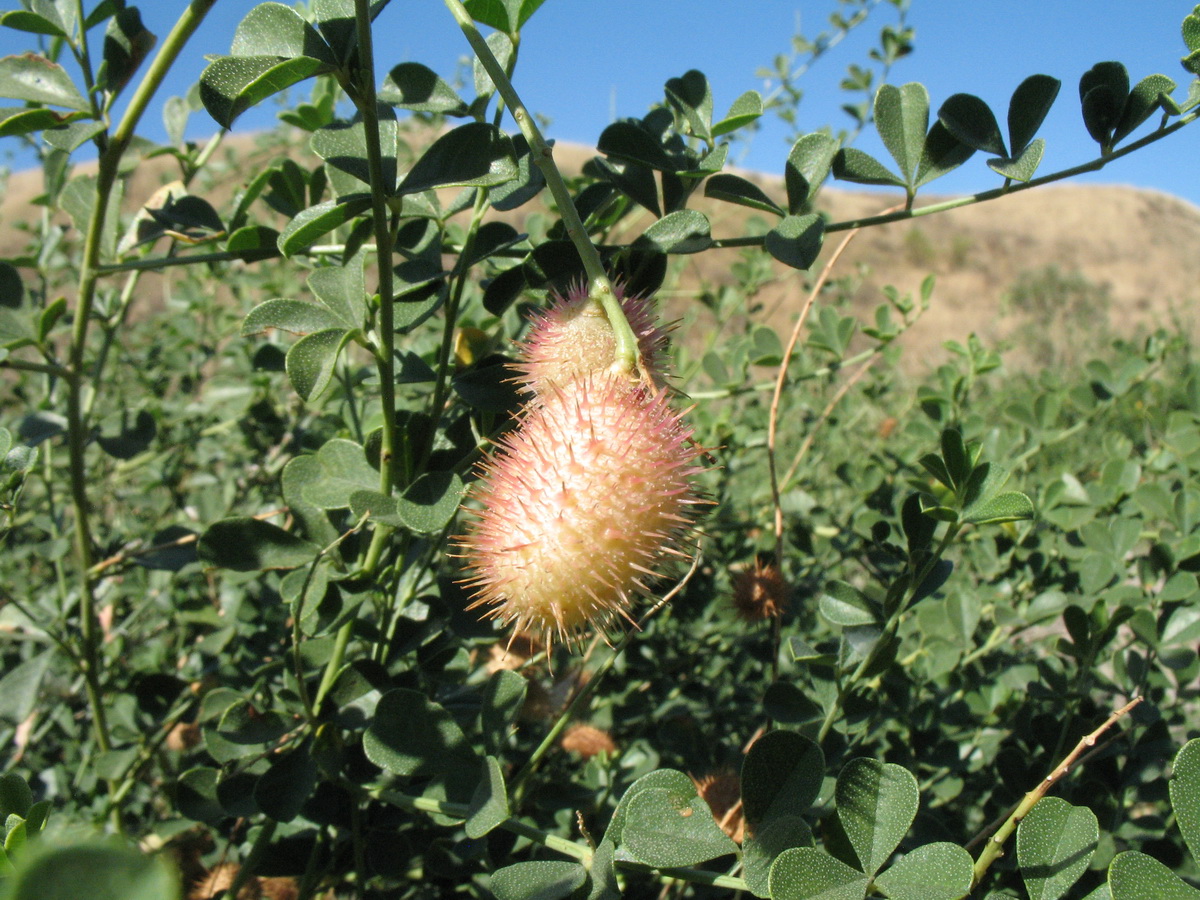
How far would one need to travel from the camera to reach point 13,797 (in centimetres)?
64

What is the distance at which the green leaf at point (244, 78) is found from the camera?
2.25ft

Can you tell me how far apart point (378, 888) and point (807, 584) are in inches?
38.3

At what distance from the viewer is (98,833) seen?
3.69 ft

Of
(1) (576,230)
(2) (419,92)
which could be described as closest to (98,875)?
(1) (576,230)

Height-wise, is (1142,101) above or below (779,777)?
above

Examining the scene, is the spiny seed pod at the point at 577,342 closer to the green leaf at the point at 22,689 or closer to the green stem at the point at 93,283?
the green stem at the point at 93,283

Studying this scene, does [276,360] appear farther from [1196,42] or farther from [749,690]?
[1196,42]

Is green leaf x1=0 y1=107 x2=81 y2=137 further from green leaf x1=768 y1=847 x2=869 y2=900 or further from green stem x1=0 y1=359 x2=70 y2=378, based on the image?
green leaf x1=768 y1=847 x2=869 y2=900

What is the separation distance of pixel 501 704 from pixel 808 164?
0.65 meters

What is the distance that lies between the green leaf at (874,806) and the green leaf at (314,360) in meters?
0.58

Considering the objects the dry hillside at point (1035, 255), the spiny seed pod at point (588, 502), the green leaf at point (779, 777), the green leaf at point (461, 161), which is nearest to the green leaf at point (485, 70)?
the green leaf at point (461, 161)

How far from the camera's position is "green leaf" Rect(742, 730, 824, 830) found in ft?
2.28

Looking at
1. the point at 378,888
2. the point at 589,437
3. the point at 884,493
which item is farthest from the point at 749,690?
the point at 589,437

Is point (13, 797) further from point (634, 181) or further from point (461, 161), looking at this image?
point (634, 181)
